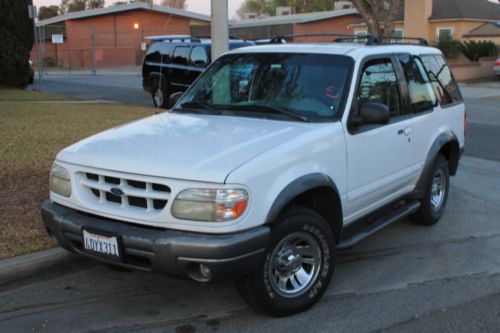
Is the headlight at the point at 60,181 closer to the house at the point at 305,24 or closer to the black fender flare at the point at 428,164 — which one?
the black fender flare at the point at 428,164

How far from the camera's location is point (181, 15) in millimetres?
48531

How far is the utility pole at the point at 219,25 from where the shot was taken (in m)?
7.59

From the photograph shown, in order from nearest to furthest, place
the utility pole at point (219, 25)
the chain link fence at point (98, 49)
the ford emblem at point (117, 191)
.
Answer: the ford emblem at point (117, 191), the utility pole at point (219, 25), the chain link fence at point (98, 49)

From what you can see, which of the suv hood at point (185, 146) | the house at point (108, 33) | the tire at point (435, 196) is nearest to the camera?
A: the suv hood at point (185, 146)

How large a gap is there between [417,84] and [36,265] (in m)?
3.87

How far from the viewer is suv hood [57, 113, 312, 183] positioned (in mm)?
3553

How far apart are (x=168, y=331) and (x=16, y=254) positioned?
5.51 feet

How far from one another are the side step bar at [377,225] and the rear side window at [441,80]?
1.26 m

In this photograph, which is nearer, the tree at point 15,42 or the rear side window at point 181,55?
the rear side window at point 181,55

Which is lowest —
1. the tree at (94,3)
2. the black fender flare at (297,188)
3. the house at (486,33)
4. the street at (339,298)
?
the street at (339,298)

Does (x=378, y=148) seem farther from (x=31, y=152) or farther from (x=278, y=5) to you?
(x=278, y=5)

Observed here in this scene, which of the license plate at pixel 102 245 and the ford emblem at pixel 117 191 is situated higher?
the ford emblem at pixel 117 191

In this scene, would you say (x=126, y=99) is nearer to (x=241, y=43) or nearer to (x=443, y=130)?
(x=241, y=43)

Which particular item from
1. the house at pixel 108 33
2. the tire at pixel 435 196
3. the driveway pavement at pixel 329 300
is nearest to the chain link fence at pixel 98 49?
the house at pixel 108 33
